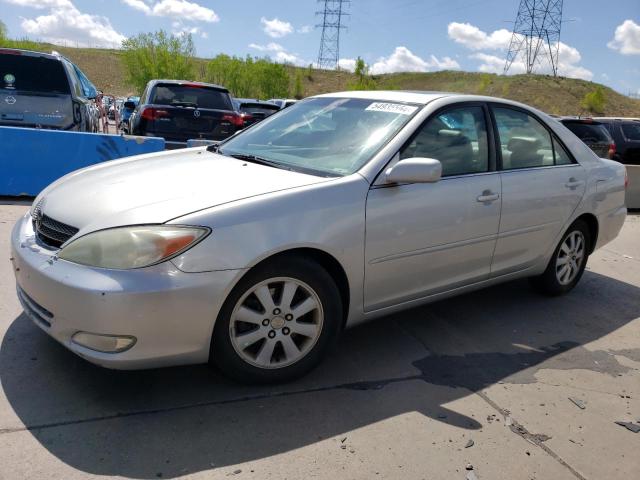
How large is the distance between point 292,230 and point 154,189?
768 millimetres

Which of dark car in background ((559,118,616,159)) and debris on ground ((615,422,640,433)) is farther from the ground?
dark car in background ((559,118,616,159))

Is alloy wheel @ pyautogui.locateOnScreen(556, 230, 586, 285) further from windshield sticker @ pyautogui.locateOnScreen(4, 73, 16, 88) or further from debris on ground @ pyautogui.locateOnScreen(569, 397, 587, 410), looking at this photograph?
windshield sticker @ pyautogui.locateOnScreen(4, 73, 16, 88)

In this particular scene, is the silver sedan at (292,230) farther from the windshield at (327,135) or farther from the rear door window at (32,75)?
the rear door window at (32,75)

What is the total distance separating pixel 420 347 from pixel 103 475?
2.16m

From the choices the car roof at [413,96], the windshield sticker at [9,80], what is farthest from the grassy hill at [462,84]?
the car roof at [413,96]

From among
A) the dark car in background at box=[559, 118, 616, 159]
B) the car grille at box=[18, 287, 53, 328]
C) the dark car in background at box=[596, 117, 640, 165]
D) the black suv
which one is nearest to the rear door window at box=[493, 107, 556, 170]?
the car grille at box=[18, 287, 53, 328]

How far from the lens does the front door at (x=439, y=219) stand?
3.38 meters

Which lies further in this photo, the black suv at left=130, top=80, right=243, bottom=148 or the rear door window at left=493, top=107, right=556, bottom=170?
the black suv at left=130, top=80, right=243, bottom=148

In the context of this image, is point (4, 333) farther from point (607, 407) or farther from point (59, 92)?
point (59, 92)

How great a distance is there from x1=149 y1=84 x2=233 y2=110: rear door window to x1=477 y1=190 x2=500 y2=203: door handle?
6.52 metres

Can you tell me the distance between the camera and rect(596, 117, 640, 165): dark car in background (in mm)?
12652

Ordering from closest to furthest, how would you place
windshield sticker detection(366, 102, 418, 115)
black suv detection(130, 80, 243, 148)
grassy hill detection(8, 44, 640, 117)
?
1. windshield sticker detection(366, 102, 418, 115)
2. black suv detection(130, 80, 243, 148)
3. grassy hill detection(8, 44, 640, 117)

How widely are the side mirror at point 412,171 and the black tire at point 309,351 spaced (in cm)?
68

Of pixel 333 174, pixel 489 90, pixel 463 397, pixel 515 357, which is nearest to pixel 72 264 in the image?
pixel 333 174
